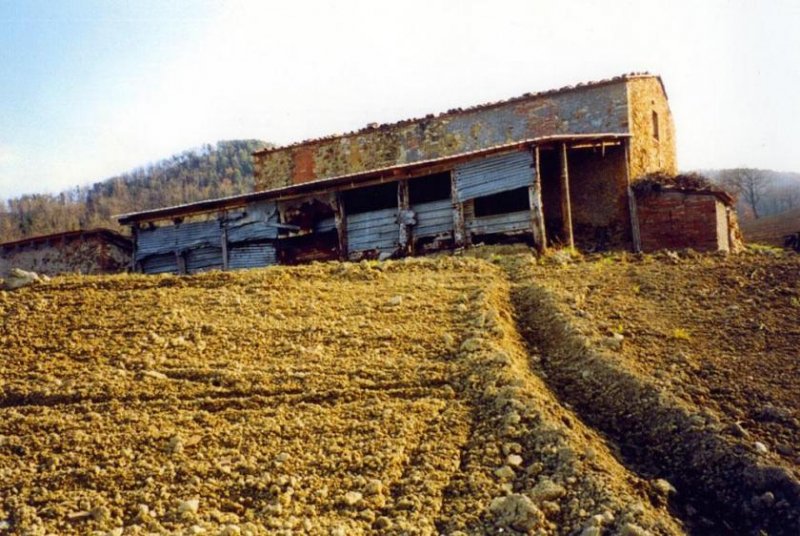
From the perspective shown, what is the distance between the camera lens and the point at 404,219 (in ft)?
48.3

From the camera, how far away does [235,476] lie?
178 inches

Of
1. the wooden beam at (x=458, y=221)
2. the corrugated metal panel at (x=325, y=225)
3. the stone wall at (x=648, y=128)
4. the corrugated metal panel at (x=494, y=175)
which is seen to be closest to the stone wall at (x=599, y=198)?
the stone wall at (x=648, y=128)

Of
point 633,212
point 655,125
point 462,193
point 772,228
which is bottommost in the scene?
point 772,228

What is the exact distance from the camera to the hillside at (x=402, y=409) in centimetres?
425

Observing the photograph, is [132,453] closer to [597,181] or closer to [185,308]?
[185,308]

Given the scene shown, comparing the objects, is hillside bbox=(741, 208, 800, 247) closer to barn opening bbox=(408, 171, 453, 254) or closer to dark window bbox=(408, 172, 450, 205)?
dark window bbox=(408, 172, 450, 205)

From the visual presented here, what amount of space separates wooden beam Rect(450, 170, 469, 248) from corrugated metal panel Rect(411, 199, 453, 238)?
222 mm

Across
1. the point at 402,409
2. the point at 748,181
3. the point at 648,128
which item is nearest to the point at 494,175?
the point at 648,128

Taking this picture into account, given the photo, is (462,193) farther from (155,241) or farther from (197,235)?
(155,241)

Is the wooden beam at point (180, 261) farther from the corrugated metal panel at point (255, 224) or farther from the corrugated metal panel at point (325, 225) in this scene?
the corrugated metal panel at point (325, 225)

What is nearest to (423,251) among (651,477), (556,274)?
(556,274)

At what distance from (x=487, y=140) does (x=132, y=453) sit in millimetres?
13876

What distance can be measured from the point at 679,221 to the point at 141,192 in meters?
69.5

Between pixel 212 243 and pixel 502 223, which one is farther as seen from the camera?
pixel 212 243
